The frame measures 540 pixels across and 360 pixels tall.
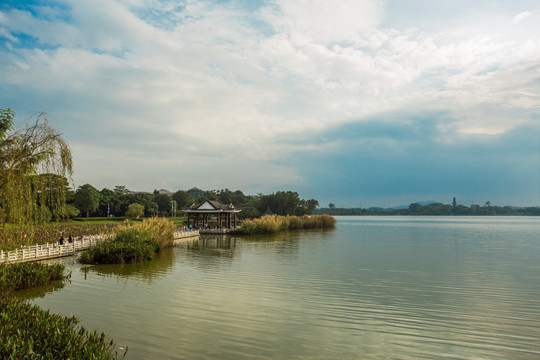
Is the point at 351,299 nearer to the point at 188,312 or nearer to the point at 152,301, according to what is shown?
the point at 188,312

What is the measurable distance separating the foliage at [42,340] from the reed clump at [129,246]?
13702 mm

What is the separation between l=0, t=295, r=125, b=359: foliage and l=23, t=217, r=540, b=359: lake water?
1.51 meters

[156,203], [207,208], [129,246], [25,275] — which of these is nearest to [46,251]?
[129,246]

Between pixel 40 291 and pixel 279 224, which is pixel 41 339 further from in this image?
pixel 279 224

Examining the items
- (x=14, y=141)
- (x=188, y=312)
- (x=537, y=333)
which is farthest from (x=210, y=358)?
(x=14, y=141)

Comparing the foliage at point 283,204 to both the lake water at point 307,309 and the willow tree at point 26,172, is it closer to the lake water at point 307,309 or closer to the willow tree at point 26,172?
the lake water at point 307,309

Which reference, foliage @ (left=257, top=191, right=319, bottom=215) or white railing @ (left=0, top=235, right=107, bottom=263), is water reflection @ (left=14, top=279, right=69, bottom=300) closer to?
white railing @ (left=0, top=235, right=107, bottom=263)

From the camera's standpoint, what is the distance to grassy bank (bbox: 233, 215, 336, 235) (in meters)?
45.8

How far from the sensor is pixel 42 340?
6.39 metres

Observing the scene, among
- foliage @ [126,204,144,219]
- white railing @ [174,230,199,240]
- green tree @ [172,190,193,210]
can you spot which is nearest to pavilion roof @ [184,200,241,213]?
white railing @ [174,230,199,240]

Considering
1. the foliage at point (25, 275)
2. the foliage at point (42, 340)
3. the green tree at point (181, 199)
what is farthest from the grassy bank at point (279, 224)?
the green tree at point (181, 199)

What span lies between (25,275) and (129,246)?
7.71 meters

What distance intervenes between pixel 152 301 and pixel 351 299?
6.84 m

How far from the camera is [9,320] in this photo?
280 inches
